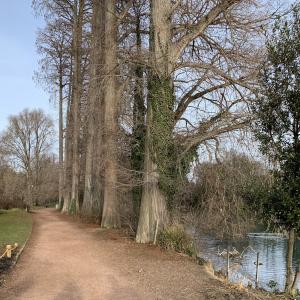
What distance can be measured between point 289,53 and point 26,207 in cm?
4741

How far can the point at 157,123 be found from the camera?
607 inches

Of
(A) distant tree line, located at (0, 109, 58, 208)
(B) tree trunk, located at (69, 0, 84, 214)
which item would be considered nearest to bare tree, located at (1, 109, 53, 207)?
(A) distant tree line, located at (0, 109, 58, 208)

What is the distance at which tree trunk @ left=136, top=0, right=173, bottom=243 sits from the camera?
1542 centimetres

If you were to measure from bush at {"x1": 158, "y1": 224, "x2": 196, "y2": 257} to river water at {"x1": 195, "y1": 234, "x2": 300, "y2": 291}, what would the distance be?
127 centimetres

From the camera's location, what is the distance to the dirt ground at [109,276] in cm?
908

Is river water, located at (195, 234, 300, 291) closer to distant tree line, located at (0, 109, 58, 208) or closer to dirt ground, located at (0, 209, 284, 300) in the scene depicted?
dirt ground, located at (0, 209, 284, 300)

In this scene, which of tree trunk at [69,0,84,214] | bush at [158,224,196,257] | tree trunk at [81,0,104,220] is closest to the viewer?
bush at [158,224,196,257]

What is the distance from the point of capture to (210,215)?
16.2 metres

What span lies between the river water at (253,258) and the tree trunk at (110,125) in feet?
14.9

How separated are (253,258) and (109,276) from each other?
12676mm

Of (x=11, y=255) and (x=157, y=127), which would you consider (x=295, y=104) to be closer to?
(x=157, y=127)

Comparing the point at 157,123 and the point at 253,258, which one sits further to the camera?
the point at 253,258

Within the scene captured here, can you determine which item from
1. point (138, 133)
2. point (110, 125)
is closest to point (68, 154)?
point (110, 125)

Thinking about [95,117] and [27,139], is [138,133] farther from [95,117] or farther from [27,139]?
[27,139]
